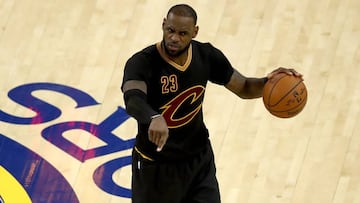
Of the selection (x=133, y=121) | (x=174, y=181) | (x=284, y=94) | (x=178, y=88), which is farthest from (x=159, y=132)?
(x=133, y=121)

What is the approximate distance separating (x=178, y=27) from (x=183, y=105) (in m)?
0.58

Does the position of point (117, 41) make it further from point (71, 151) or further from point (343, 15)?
point (343, 15)

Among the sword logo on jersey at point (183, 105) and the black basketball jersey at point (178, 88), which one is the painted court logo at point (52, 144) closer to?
the black basketball jersey at point (178, 88)

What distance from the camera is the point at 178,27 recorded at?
17.6ft

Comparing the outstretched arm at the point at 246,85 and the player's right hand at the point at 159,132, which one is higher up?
the outstretched arm at the point at 246,85

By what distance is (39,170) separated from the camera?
7812 mm

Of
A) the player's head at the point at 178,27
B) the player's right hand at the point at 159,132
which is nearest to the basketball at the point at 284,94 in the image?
the player's head at the point at 178,27

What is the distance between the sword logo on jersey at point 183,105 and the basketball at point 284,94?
0.46 meters

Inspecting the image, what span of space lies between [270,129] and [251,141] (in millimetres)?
222

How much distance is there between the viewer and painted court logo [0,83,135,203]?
761 centimetres

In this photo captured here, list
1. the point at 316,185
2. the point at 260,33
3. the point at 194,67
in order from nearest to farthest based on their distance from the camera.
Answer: the point at 194,67
the point at 316,185
the point at 260,33

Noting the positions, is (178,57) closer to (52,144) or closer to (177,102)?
(177,102)

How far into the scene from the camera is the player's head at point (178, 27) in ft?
17.6

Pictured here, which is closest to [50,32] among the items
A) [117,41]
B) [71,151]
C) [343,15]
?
[117,41]
